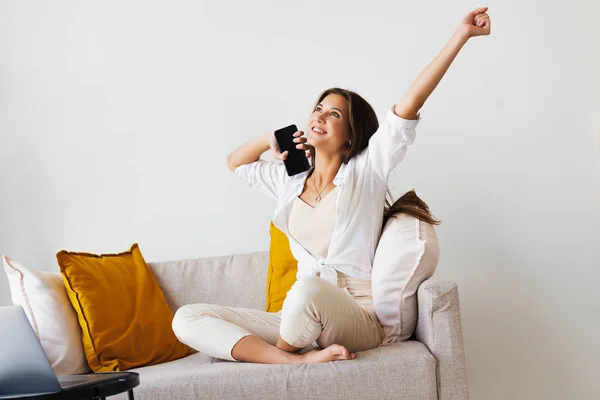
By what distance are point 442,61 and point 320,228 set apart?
2.13ft

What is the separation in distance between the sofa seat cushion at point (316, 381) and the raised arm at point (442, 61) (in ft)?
2.35

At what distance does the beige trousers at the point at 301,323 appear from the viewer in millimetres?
1873

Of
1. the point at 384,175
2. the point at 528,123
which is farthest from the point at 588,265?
the point at 384,175

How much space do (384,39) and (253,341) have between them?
59.0 inches

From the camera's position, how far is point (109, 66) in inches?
120

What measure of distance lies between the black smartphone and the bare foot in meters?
0.76

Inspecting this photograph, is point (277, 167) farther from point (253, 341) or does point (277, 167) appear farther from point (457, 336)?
point (457, 336)

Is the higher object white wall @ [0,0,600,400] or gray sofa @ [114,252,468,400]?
white wall @ [0,0,600,400]

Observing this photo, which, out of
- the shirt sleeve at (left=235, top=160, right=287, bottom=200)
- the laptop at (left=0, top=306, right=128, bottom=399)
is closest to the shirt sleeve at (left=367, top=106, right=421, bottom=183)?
the shirt sleeve at (left=235, top=160, right=287, bottom=200)

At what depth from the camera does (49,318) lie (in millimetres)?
2154

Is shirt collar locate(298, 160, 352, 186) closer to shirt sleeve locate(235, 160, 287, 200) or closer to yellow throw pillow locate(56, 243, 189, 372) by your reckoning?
shirt sleeve locate(235, 160, 287, 200)

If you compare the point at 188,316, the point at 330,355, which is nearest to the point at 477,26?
the point at 330,355

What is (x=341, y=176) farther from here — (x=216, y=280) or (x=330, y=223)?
(x=216, y=280)

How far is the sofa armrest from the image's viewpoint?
5.98 feet
